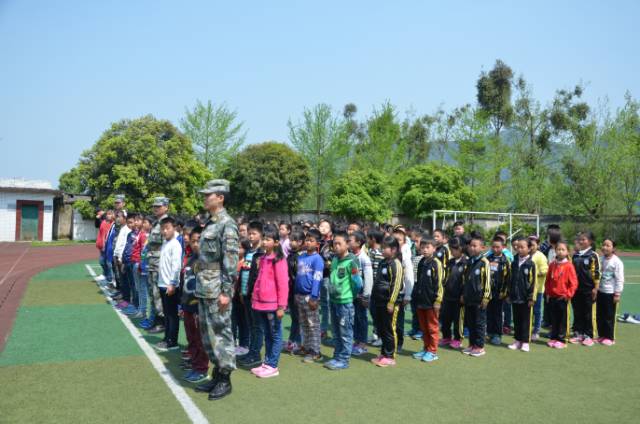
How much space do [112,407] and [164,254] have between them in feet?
7.60

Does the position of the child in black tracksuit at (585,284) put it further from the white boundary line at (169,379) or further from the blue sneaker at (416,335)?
the white boundary line at (169,379)

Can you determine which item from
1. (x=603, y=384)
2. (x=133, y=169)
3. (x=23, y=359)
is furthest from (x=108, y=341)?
(x=133, y=169)

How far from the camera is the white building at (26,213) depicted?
101 feet

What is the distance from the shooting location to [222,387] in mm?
4961

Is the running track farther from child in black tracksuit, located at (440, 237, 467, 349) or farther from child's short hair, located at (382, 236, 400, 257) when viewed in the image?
child in black tracksuit, located at (440, 237, 467, 349)

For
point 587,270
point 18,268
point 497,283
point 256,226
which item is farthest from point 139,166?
point 587,270

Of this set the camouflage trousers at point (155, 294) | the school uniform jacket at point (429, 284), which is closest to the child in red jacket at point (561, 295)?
the school uniform jacket at point (429, 284)

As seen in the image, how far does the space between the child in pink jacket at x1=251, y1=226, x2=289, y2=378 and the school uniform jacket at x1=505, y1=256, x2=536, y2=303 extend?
3.58 meters

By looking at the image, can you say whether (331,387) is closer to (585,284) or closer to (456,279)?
(456,279)

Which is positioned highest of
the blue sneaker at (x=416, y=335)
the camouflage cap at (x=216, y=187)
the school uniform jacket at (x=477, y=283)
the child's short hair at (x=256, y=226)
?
the camouflage cap at (x=216, y=187)

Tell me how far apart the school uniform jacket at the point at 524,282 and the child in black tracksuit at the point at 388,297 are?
205cm

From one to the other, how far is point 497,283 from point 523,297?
0.41 m

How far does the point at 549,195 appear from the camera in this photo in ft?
121

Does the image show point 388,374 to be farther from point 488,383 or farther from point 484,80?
point 484,80
